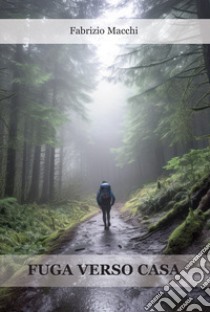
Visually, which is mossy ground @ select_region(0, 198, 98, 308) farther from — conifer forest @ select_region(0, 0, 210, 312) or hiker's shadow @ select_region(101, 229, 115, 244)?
hiker's shadow @ select_region(101, 229, 115, 244)

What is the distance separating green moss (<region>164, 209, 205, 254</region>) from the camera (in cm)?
579

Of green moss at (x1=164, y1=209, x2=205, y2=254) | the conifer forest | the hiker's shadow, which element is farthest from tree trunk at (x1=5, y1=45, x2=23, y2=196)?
green moss at (x1=164, y1=209, x2=205, y2=254)

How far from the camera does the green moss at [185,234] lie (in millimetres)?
5793

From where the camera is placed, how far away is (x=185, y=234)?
237 inches

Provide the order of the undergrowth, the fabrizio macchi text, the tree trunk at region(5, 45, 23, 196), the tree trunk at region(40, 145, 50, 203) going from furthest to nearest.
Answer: the tree trunk at region(40, 145, 50, 203)
the tree trunk at region(5, 45, 23, 196)
the fabrizio macchi text
the undergrowth

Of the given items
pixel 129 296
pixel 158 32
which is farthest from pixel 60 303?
pixel 158 32

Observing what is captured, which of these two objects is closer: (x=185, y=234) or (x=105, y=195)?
(x=185, y=234)

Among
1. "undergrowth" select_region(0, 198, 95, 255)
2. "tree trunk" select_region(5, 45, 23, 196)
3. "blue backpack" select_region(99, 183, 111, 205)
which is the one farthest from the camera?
"tree trunk" select_region(5, 45, 23, 196)

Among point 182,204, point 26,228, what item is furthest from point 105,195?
point 182,204

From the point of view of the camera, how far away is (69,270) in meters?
5.54

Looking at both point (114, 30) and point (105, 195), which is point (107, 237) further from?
point (114, 30)

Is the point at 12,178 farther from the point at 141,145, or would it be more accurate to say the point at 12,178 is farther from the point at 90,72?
the point at 141,145

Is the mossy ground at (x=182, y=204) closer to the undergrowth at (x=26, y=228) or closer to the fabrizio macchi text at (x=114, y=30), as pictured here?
the undergrowth at (x=26, y=228)

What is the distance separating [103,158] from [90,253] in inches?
1684
